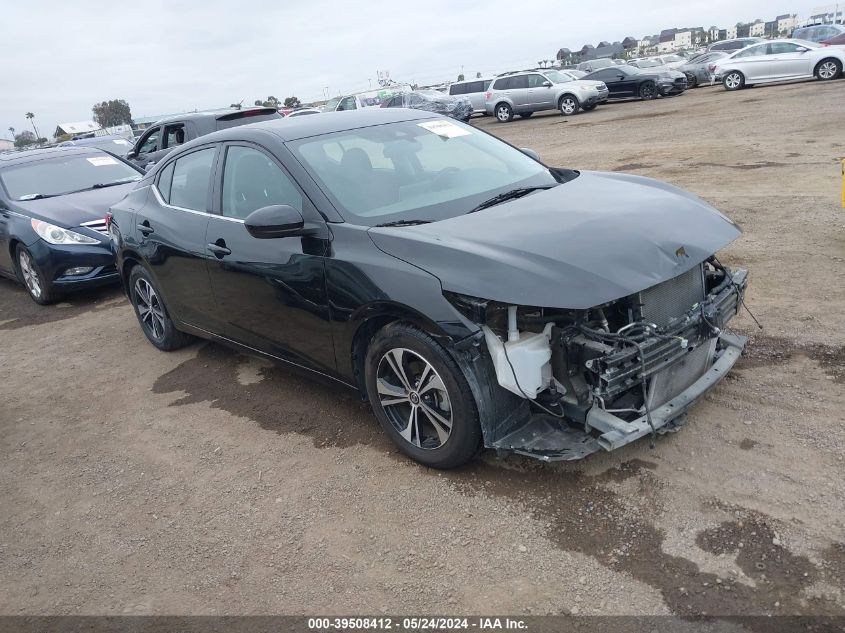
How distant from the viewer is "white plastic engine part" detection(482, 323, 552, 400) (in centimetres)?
299

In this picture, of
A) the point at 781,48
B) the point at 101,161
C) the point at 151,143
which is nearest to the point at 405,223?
the point at 101,161

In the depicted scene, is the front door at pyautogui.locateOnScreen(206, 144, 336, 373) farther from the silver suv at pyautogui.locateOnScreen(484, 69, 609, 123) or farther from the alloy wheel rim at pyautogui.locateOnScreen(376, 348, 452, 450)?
the silver suv at pyautogui.locateOnScreen(484, 69, 609, 123)

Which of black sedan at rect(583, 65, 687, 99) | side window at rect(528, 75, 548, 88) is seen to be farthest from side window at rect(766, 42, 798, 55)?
side window at rect(528, 75, 548, 88)

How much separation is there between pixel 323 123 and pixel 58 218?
4.77 meters

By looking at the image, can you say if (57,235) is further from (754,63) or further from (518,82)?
(754,63)

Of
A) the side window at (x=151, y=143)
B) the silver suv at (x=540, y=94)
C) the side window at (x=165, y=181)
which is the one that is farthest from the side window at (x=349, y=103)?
the side window at (x=165, y=181)

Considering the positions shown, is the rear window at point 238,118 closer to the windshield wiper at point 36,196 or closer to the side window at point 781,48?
the windshield wiper at point 36,196

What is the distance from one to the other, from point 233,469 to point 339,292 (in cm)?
123

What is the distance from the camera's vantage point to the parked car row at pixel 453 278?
3.02m

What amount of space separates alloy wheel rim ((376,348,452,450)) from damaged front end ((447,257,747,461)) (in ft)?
0.93

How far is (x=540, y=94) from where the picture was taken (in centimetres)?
2439

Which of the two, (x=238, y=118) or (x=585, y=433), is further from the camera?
(x=238, y=118)

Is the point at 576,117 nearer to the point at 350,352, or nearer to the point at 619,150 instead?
the point at 619,150

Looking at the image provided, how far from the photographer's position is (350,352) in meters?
3.70
